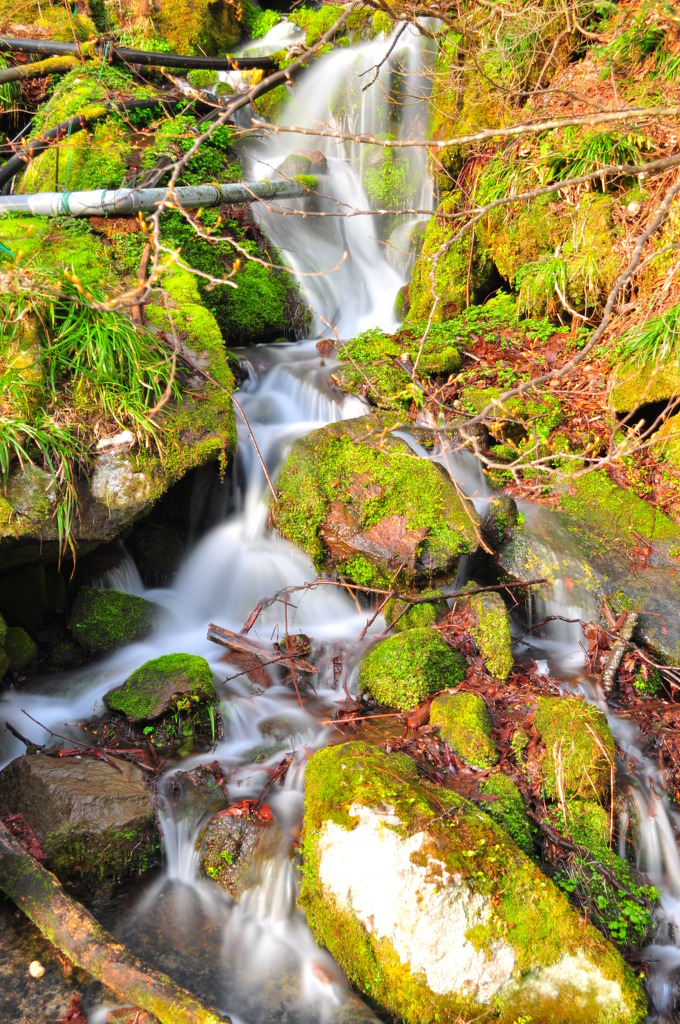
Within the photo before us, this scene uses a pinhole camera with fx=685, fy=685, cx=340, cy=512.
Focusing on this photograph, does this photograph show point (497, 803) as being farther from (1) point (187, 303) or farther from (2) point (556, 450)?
(1) point (187, 303)

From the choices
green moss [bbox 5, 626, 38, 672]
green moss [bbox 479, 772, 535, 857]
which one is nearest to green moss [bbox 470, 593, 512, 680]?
green moss [bbox 479, 772, 535, 857]

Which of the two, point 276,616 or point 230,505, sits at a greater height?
point 230,505

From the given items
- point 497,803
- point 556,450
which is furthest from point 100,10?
point 497,803

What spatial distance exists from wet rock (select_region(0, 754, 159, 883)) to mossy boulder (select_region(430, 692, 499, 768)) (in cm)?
171

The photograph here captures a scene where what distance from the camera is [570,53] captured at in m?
7.48

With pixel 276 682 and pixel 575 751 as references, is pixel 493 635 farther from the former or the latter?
pixel 276 682

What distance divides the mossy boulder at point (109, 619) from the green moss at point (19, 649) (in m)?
0.30

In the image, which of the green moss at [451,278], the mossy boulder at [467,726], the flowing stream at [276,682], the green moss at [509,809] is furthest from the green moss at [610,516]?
the green moss at [451,278]

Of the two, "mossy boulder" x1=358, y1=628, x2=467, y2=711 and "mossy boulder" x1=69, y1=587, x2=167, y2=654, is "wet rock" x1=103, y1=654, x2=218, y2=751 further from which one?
"mossy boulder" x1=358, y1=628, x2=467, y2=711

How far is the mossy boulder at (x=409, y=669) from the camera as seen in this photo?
4.43 meters

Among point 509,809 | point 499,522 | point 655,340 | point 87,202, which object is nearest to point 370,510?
point 499,522

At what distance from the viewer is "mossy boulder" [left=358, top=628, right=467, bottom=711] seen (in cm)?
443

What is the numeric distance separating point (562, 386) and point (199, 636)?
167 inches

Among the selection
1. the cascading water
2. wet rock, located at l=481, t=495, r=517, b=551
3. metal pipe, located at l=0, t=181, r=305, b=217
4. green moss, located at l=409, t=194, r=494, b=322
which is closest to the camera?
the cascading water
